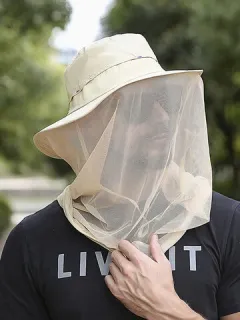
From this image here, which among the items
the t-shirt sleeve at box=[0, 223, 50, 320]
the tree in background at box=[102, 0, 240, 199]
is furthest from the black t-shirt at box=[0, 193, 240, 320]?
the tree in background at box=[102, 0, 240, 199]

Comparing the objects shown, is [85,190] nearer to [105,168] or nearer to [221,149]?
[105,168]

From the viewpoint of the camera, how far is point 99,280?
5.68ft

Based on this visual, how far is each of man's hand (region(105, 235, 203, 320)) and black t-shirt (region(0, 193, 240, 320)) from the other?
2.3 inches

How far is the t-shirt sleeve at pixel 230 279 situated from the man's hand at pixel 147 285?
0.11 meters

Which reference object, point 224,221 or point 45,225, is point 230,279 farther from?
point 45,225

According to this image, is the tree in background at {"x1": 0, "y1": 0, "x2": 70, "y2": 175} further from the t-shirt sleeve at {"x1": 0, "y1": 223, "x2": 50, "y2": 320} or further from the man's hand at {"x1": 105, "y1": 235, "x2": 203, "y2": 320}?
the man's hand at {"x1": 105, "y1": 235, "x2": 203, "y2": 320}

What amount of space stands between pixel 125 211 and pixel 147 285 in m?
0.28

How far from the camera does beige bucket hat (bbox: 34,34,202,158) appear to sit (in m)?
1.75

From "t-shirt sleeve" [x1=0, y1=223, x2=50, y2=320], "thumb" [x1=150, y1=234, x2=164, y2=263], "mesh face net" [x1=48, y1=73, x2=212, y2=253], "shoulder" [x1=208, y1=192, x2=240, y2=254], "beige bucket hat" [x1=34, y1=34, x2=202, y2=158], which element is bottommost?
"t-shirt sleeve" [x1=0, y1=223, x2=50, y2=320]

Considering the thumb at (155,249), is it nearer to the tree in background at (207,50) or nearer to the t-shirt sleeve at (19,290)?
the t-shirt sleeve at (19,290)

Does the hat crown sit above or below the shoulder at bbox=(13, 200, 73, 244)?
above

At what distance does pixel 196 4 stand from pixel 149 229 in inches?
337

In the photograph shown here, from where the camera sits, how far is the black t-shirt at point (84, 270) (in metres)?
1.67

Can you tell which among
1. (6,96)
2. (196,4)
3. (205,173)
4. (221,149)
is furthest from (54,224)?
(221,149)
